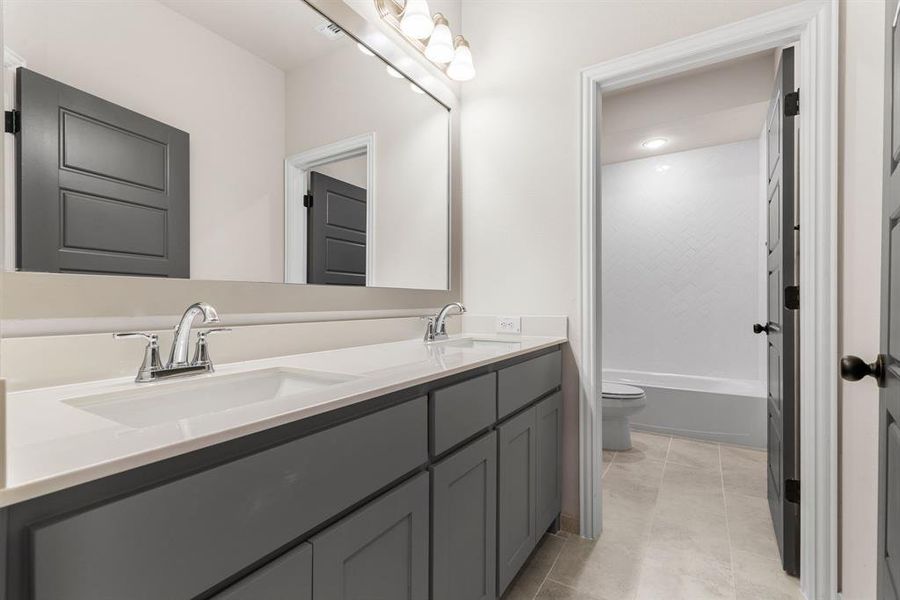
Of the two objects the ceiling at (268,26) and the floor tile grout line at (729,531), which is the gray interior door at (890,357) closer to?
the floor tile grout line at (729,531)

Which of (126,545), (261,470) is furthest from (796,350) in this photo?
(126,545)

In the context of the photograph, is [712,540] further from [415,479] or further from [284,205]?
[284,205]

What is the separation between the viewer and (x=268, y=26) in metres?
1.29

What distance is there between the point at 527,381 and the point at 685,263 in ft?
8.81

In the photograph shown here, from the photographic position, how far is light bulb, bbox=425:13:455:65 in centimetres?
184

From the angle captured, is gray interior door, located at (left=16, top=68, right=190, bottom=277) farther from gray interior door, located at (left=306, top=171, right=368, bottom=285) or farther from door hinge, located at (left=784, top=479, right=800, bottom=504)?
door hinge, located at (left=784, top=479, right=800, bottom=504)

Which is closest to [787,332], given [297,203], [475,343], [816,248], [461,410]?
[816,248]

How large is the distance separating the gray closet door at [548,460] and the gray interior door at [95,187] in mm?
1282

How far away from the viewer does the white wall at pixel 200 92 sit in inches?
34.8

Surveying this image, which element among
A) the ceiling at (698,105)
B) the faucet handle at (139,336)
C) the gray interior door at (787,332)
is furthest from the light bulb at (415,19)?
the faucet handle at (139,336)

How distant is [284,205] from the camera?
133 cm

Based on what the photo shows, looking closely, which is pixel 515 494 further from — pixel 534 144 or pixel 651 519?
pixel 534 144

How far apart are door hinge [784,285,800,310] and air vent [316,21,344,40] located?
5.97 ft

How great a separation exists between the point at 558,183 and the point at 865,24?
101cm
